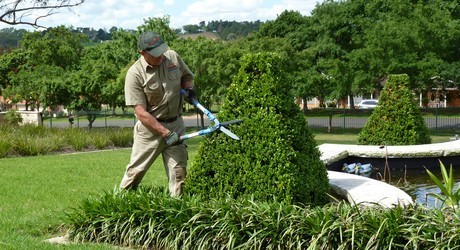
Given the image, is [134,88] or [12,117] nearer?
[134,88]

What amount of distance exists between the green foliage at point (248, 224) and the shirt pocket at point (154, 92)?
2.98 feet

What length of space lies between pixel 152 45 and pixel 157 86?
1.37 ft

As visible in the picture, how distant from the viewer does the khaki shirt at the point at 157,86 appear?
627cm

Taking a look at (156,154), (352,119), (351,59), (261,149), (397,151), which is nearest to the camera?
(261,149)

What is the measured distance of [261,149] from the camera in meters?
5.88

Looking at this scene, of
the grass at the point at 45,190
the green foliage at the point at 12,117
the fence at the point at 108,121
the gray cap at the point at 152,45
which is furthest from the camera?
the fence at the point at 108,121

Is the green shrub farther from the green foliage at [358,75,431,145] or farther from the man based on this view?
the green foliage at [358,75,431,145]

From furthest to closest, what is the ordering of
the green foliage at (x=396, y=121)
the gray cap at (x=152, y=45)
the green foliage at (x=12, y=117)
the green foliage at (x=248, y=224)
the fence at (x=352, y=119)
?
the fence at (x=352, y=119) → the green foliage at (x=12, y=117) → the green foliage at (x=396, y=121) → the gray cap at (x=152, y=45) → the green foliage at (x=248, y=224)

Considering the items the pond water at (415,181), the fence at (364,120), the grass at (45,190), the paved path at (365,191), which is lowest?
the fence at (364,120)

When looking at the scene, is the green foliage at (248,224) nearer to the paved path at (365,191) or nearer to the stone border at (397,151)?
the paved path at (365,191)

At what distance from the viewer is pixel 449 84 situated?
35750mm

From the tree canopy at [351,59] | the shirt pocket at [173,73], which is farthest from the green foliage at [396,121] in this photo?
the tree canopy at [351,59]

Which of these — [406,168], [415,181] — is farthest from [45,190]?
[406,168]

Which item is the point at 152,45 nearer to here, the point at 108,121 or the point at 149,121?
the point at 149,121
